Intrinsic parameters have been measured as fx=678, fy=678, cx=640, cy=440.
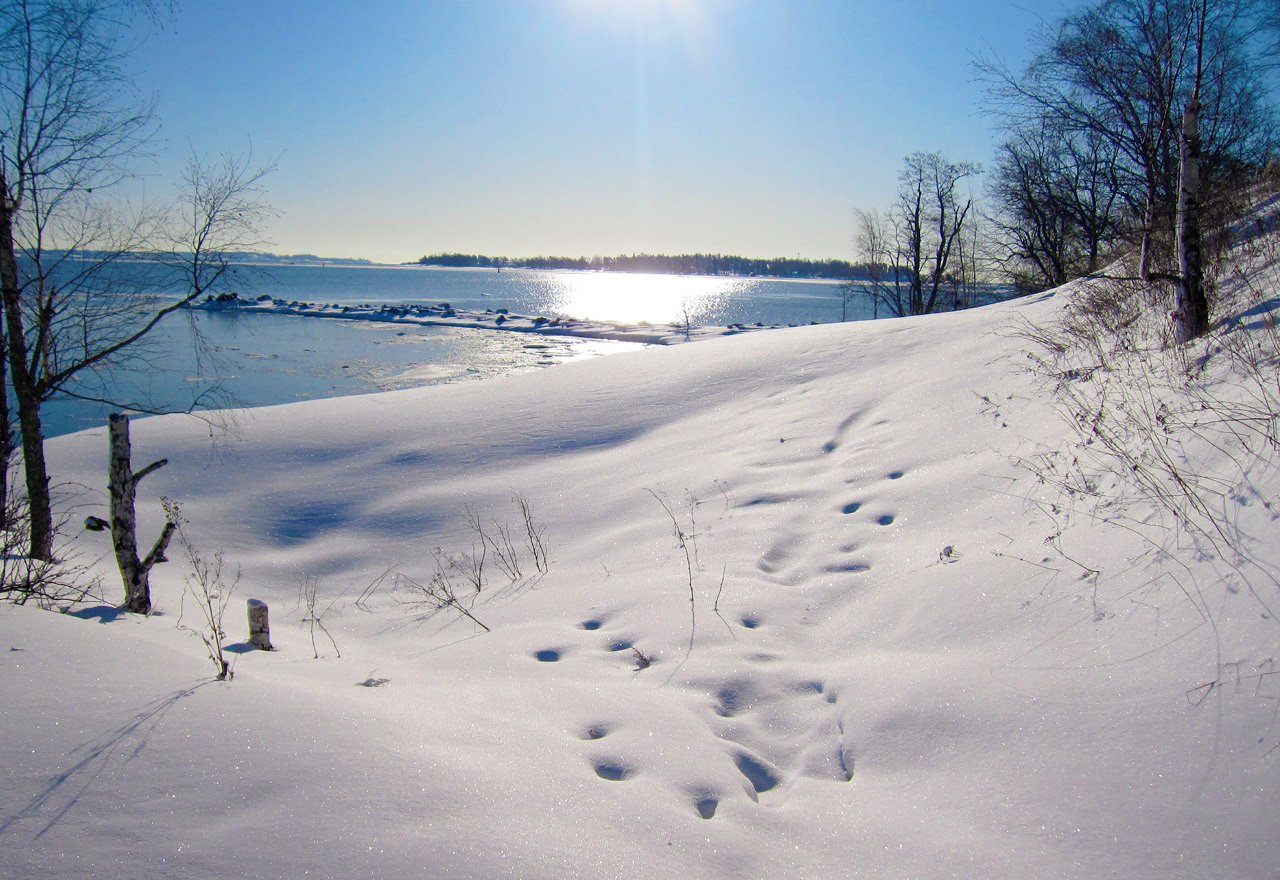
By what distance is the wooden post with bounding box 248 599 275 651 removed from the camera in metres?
4.30

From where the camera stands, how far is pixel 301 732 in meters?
2.45

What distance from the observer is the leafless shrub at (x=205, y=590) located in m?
4.53

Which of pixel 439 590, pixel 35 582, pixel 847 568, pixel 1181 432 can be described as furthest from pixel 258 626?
pixel 1181 432

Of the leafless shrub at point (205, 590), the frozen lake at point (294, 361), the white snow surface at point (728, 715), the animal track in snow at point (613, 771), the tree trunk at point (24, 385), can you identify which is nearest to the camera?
the white snow surface at point (728, 715)

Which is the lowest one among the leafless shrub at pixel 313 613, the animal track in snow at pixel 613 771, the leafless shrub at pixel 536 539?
the leafless shrub at pixel 313 613

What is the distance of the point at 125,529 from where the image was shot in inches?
207

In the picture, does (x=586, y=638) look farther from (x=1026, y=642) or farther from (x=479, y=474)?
(x=479, y=474)

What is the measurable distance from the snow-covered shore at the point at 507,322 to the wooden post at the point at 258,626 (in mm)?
28530

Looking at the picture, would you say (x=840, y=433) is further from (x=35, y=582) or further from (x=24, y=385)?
(x=24, y=385)

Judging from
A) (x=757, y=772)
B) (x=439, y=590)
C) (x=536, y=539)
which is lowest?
(x=439, y=590)

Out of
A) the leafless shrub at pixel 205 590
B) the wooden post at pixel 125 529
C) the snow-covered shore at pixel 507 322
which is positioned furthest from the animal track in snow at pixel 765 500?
the snow-covered shore at pixel 507 322

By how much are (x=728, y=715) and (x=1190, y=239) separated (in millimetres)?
5019

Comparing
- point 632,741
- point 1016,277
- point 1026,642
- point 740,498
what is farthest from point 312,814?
point 1016,277

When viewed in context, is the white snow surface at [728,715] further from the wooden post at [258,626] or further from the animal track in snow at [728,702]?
the wooden post at [258,626]
